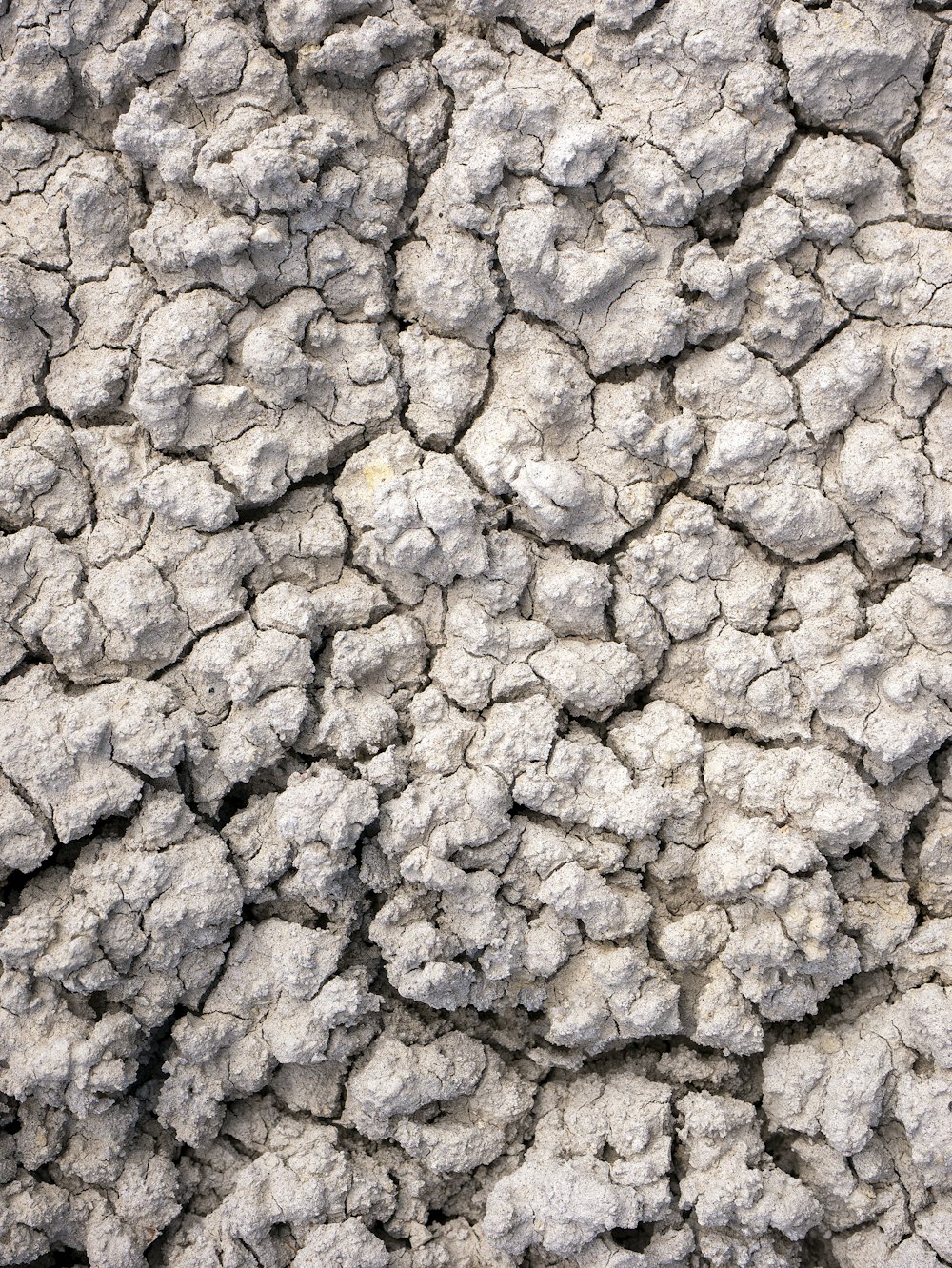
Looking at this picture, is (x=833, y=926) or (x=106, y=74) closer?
(x=833, y=926)

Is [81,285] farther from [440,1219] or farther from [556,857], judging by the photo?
[440,1219]

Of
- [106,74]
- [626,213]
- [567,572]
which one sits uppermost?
[106,74]

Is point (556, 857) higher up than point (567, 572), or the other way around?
point (567, 572)

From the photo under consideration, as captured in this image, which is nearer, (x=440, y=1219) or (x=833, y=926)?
(x=833, y=926)

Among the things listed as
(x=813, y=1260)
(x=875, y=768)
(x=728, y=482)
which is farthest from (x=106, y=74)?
(x=813, y=1260)

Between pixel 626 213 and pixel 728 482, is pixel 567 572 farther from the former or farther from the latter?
pixel 626 213

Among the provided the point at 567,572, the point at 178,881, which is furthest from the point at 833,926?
the point at 178,881
